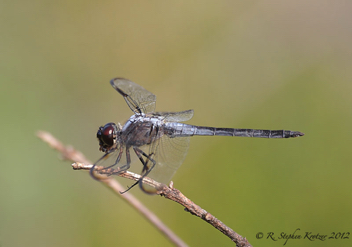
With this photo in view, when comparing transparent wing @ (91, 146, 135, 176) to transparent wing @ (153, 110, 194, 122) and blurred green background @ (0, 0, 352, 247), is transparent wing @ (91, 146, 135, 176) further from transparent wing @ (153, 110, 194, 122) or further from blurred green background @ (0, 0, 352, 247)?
blurred green background @ (0, 0, 352, 247)

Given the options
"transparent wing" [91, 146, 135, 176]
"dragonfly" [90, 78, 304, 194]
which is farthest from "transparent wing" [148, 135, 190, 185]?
"transparent wing" [91, 146, 135, 176]

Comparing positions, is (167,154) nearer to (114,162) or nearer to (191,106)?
(114,162)

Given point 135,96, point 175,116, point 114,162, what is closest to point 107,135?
point 114,162

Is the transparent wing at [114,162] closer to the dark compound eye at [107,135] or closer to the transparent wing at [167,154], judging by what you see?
the dark compound eye at [107,135]

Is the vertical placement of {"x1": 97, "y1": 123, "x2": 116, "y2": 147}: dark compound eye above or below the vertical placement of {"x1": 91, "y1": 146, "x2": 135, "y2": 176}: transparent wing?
above

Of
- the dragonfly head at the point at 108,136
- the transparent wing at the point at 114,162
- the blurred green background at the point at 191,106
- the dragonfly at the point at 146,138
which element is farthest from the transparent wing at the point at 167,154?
the blurred green background at the point at 191,106

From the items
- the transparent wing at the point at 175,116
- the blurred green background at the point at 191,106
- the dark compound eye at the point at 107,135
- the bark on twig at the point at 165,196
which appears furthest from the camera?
the blurred green background at the point at 191,106
